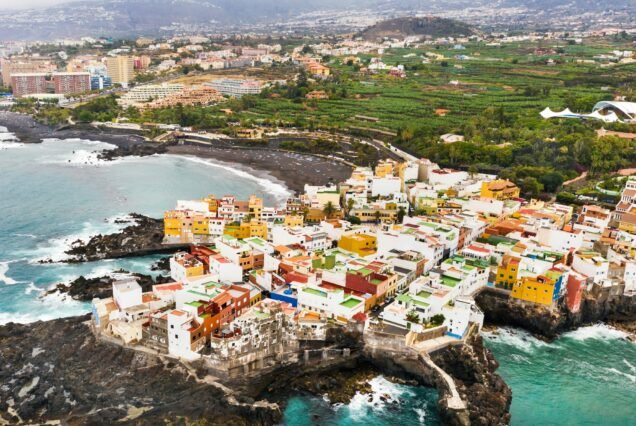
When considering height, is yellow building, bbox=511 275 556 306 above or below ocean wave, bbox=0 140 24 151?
above

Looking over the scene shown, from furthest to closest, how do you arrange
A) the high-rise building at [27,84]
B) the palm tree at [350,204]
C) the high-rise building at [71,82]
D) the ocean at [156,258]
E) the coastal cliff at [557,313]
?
the high-rise building at [71,82], the high-rise building at [27,84], the palm tree at [350,204], the coastal cliff at [557,313], the ocean at [156,258]

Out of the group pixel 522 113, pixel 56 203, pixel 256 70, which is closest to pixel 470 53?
pixel 256 70

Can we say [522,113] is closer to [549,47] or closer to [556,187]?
[556,187]

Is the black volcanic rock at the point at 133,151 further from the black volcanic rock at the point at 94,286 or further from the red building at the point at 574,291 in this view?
the red building at the point at 574,291

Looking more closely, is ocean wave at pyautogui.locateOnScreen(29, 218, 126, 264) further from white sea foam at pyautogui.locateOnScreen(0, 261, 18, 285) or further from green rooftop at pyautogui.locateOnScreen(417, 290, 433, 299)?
green rooftop at pyautogui.locateOnScreen(417, 290, 433, 299)

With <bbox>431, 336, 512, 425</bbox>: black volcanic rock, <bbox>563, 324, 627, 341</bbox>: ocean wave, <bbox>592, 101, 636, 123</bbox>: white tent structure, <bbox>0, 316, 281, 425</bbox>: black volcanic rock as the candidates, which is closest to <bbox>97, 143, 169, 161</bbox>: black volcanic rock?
<bbox>0, 316, 281, 425</bbox>: black volcanic rock

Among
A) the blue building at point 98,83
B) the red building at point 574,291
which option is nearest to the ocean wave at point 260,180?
the red building at point 574,291
